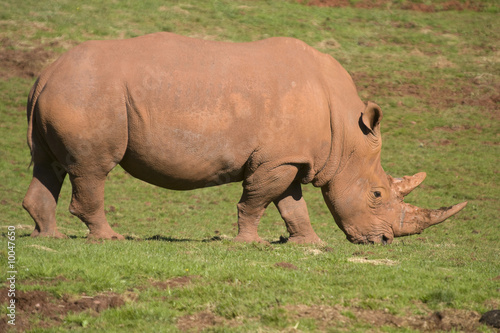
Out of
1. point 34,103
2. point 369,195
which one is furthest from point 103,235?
point 369,195

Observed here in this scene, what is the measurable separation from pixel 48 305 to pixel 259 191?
436 cm

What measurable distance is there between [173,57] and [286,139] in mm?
1943

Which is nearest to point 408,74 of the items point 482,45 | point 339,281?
point 482,45

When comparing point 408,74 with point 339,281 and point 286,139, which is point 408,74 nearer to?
point 286,139

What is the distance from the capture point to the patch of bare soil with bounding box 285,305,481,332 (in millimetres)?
7047

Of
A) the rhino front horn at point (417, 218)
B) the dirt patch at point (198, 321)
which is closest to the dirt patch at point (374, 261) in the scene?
the rhino front horn at point (417, 218)

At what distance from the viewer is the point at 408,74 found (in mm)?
26047

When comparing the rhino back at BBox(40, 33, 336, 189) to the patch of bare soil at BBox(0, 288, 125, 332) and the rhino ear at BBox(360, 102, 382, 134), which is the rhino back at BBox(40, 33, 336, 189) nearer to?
the rhino ear at BBox(360, 102, 382, 134)

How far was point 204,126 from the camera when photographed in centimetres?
1014

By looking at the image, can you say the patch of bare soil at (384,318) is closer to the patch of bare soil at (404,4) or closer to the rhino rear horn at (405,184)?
the rhino rear horn at (405,184)

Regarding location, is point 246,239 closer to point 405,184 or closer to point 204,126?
point 204,126

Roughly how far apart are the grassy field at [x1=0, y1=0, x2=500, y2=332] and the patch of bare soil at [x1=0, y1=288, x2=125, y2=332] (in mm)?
19

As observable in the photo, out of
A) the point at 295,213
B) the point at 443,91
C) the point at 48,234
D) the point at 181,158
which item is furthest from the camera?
the point at 443,91

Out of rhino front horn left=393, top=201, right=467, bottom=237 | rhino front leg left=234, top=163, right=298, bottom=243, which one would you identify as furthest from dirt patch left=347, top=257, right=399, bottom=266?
rhino front horn left=393, top=201, right=467, bottom=237
